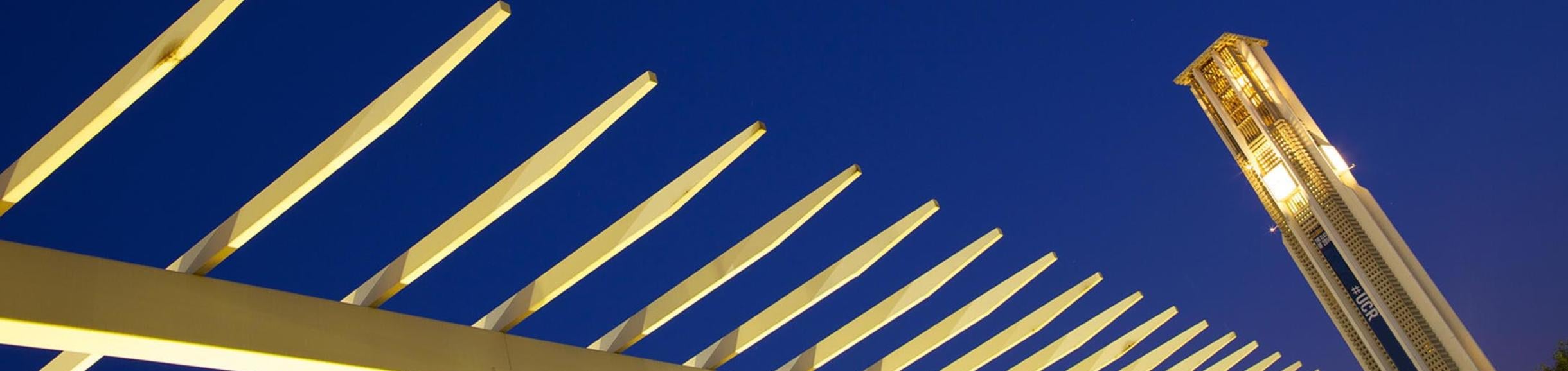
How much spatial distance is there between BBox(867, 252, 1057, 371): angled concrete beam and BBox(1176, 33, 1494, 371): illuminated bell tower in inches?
591

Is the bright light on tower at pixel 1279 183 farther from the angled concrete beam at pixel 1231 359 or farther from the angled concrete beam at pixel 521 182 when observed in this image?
the angled concrete beam at pixel 521 182

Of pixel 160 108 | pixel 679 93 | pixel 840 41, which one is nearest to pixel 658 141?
pixel 679 93

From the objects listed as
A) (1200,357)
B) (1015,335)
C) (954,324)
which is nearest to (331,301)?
(954,324)

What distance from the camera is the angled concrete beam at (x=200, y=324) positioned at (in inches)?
137

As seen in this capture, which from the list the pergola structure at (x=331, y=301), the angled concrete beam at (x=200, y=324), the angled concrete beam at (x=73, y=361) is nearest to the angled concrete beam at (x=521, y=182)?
the pergola structure at (x=331, y=301)

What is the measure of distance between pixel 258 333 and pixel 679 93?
51.3ft

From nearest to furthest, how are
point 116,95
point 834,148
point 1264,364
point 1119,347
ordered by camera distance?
point 116,95, point 1119,347, point 1264,364, point 834,148

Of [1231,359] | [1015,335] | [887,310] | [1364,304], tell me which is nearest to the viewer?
[887,310]

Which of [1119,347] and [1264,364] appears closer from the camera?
[1119,347]

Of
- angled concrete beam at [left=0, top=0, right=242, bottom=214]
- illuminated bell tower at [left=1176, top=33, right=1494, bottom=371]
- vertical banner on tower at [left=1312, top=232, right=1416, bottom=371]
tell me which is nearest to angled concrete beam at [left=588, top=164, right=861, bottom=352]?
angled concrete beam at [left=0, top=0, right=242, bottom=214]

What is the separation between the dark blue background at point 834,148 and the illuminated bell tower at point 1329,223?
12.8ft

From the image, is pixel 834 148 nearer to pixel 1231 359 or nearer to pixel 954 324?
pixel 1231 359

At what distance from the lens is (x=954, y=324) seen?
694 cm

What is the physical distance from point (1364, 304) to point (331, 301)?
21.9 m
